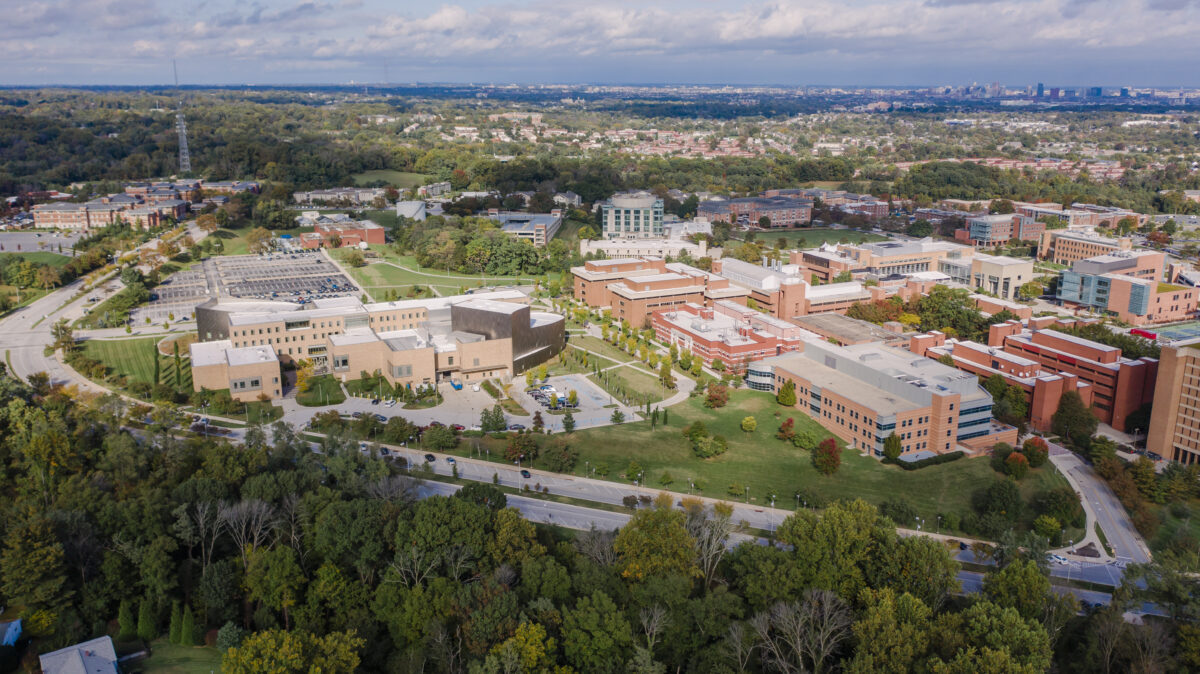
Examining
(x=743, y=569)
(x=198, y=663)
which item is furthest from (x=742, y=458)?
(x=198, y=663)

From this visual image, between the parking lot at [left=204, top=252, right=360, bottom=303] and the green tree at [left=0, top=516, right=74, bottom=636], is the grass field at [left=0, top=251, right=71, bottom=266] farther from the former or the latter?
the green tree at [left=0, top=516, right=74, bottom=636]

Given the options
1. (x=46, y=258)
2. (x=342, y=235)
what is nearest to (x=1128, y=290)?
(x=342, y=235)

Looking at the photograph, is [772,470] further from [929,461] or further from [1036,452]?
[1036,452]

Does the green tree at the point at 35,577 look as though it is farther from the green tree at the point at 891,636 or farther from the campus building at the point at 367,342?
the green tree at the point at 891,636

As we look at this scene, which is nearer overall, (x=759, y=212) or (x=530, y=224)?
(x=530, y=224)

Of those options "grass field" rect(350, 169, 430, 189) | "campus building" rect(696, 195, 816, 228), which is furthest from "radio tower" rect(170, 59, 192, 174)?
"campus building" rect(696, 195, 816, 228)

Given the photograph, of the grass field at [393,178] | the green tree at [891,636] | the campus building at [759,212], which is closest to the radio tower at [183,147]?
the grass field at [393,178]

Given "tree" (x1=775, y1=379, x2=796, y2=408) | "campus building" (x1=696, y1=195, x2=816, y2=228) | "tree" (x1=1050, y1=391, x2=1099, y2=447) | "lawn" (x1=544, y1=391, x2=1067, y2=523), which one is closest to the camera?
"lawn" (x1=544, y1=391, x2=1067, y2=523)
